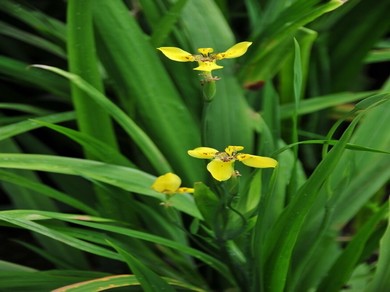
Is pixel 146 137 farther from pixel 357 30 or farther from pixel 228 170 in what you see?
pixel 357 30

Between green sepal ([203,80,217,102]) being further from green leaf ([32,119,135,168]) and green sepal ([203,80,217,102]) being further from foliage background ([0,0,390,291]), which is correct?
green leaf ([32,119,135,168])

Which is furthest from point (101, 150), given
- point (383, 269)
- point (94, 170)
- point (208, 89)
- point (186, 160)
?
point (383, 269)

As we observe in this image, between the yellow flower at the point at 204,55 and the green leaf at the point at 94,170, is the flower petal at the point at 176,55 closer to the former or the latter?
the yellow flower at the point at 204,55

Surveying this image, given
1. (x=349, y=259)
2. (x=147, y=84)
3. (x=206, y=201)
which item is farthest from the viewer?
(x=147, y=84)

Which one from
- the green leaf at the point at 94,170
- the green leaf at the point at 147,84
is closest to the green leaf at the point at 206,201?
the green leaf at the point at 94,170

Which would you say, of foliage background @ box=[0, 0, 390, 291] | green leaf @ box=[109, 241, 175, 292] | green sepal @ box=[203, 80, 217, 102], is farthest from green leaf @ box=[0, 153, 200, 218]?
green sepal @ box=[203, 80, 217, 102]

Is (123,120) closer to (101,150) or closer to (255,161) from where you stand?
(101,150)
